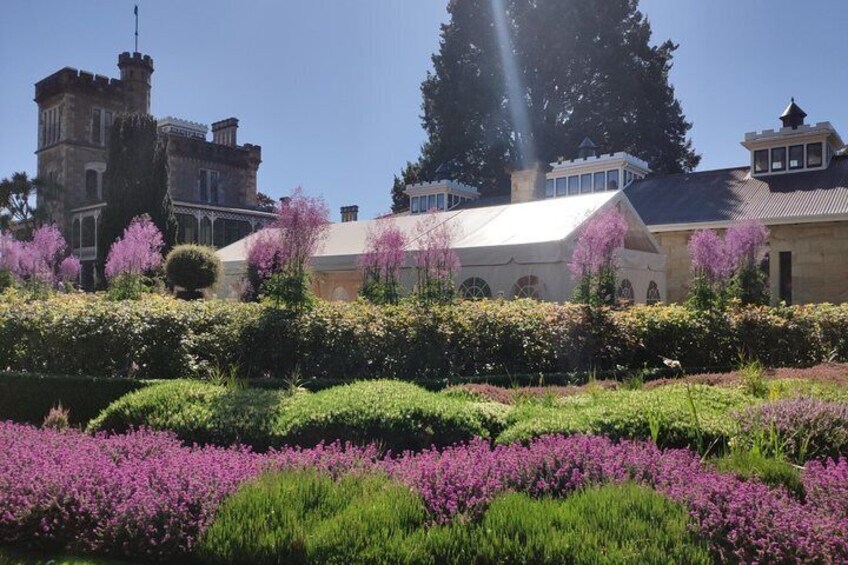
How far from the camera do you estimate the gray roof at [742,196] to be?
21.0m

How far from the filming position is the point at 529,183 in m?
30.4

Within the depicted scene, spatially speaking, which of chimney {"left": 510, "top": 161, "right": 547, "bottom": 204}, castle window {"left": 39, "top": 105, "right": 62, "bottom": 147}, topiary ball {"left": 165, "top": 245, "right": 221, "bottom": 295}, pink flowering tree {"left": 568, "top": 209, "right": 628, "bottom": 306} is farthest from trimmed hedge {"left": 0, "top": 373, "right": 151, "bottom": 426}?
castle window {"left": 39, "top": 105, "right": 62, "bottom": 147}

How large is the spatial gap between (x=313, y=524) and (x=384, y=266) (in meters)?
11.2

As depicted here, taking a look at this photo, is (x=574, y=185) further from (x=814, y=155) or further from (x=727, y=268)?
(x=727, y=268)

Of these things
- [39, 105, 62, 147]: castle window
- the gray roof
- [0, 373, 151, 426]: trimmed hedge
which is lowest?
[0, 373, 151, 426]: trimmed hedge

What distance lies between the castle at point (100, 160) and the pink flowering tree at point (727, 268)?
30385mm

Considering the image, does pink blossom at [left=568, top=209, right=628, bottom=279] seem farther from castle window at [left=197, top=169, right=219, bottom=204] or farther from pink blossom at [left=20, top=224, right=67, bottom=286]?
castle window at [left=197, top=169, right=219, bottom=204]

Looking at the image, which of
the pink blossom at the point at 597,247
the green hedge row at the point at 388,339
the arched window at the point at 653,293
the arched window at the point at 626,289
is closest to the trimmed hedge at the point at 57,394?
the green hedge row at the point at 388,339

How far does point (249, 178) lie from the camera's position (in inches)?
1949

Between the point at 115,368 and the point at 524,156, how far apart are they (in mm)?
32807

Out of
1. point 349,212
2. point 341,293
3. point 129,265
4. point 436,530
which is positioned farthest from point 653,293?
point 349,212

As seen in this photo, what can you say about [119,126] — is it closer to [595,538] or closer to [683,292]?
[683,292]

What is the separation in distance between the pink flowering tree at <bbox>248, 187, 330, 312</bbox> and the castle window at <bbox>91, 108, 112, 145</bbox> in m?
37.1

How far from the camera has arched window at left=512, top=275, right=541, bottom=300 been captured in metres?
14.6
